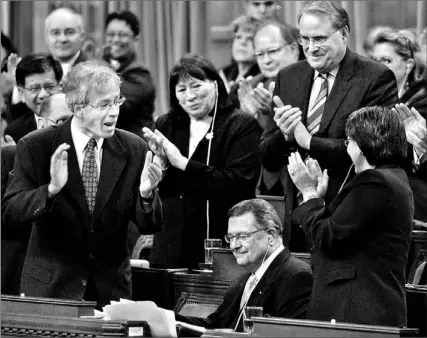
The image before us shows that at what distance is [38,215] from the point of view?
14.9ft

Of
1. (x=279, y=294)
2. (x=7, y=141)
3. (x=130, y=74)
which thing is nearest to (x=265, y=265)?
(x=279, y=294)

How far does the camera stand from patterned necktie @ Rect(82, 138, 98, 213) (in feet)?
15.4

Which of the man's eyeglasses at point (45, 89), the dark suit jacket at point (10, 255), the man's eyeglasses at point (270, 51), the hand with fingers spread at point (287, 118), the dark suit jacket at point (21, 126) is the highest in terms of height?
the man's eyeglasses at point (270, 51)

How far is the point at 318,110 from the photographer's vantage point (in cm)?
507

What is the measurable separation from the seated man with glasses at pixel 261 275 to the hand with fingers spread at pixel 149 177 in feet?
1.26

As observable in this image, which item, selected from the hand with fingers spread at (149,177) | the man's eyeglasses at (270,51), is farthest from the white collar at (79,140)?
the man's eyeglasses at (270,51)

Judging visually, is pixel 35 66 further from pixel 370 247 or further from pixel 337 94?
pixel 370 247

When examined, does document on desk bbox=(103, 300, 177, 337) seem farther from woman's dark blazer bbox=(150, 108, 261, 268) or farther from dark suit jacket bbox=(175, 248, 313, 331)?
woman's dark blazer bbox=(150, 108, 261, 268)

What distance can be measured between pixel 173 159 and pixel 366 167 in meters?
1.36

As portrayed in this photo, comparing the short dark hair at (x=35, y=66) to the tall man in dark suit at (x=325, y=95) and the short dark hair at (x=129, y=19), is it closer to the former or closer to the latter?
the short dark hair at (x=129, y=19)

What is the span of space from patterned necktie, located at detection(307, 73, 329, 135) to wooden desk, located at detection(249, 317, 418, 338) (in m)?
1.38

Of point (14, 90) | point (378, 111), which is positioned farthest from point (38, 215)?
point (14, 90)

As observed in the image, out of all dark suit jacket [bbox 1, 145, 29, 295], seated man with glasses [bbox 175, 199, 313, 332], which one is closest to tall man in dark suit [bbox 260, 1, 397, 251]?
seated man with glasses [bbox 175, 199, 313, 332]

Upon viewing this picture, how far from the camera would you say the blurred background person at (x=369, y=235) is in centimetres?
404
